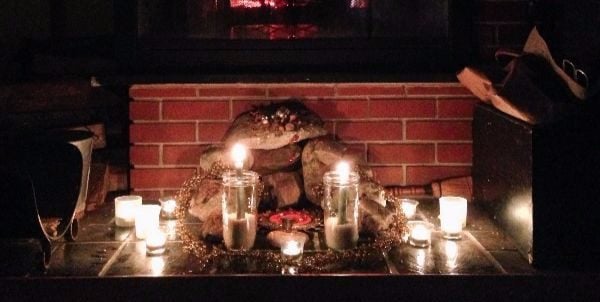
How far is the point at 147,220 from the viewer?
2.42 m

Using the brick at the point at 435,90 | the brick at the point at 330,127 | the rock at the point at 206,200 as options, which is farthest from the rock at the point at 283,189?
the brick at the point at 435,90

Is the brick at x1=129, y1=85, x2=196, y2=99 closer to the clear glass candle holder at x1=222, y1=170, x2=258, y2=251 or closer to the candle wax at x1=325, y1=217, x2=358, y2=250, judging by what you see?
the clear glass candle holder at x1=222, y1=170, x2=258, y2=251

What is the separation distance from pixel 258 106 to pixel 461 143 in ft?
3.01

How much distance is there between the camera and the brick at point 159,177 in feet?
9.90

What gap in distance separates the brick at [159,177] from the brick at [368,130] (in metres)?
0.70

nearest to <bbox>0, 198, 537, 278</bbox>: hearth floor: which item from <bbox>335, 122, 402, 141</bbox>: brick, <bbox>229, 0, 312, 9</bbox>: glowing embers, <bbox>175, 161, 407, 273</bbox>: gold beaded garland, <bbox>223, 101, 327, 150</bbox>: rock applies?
<bbox>175, 161, 407, 273</bbox>: gold beaded garland

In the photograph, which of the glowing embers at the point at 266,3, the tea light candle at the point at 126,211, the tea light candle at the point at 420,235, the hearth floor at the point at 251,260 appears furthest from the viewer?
the glowing embers at the point at 266,3

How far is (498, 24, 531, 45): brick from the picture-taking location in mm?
2936

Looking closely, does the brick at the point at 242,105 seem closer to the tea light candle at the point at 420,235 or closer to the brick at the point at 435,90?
the brick at the point at 435,90

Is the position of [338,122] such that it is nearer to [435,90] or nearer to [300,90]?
[300,90]

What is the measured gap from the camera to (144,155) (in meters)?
3.00

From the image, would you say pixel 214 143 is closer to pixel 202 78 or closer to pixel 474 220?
pixel 202 78

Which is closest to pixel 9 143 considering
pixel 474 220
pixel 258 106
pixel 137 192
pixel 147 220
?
pixel 147 220

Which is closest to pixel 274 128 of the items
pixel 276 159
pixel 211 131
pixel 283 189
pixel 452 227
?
pixel 276 159
